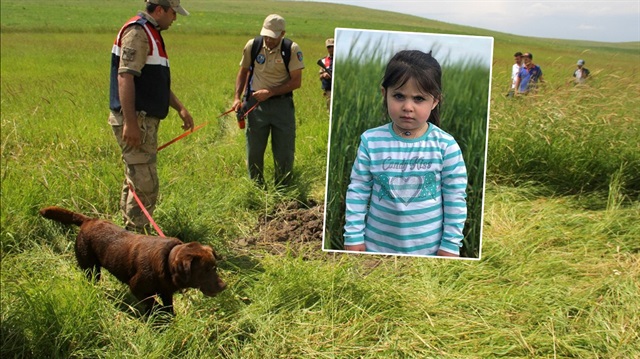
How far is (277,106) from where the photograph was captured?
4.60 meters

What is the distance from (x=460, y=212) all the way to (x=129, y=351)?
1.85m

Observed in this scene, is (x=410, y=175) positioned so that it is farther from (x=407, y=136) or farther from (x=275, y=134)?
(x=275, y=134)

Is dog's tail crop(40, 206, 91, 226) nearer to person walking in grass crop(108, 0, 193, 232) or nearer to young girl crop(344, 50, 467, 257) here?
person walking in grass crop(108, 0, 193, 232)

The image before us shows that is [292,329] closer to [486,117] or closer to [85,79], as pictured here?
[486,117]

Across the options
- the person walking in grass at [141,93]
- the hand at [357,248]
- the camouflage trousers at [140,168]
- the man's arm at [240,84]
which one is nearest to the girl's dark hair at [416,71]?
the hand at [357,248]

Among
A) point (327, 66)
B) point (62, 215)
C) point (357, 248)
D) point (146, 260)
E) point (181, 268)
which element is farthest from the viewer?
point (327, 66)

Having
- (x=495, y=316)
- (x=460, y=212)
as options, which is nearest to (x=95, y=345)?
(x=460, y=212)

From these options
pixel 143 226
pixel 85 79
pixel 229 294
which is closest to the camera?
pixel 229 294

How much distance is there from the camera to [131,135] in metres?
3.17

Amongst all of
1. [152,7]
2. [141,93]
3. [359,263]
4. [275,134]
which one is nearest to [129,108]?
[141,93]

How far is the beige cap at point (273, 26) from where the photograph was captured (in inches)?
163

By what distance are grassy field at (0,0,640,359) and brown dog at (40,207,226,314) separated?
0.52ft

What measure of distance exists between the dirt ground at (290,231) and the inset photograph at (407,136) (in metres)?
1.62

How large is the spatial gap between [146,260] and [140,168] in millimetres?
1051
